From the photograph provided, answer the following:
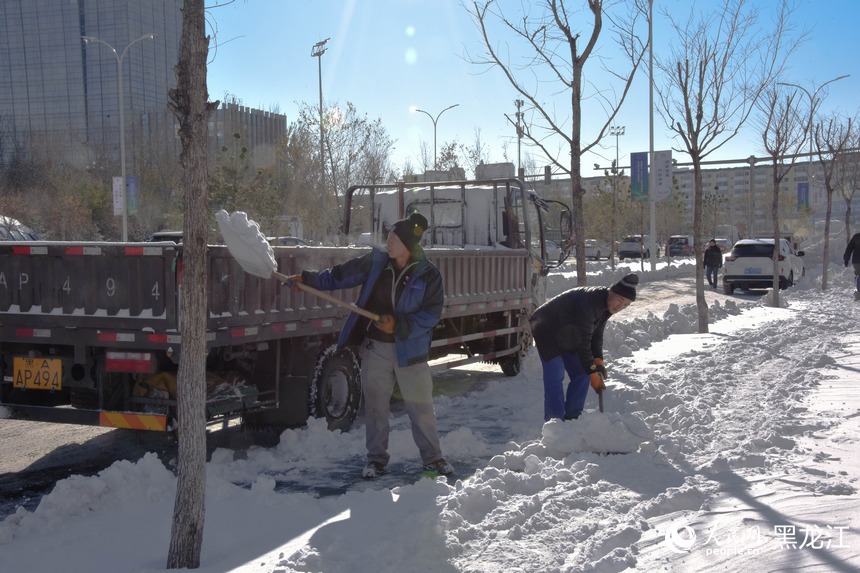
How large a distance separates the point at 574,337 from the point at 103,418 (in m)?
3.75

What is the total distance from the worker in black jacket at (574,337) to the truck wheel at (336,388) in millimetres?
1881

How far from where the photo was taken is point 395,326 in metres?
6.08

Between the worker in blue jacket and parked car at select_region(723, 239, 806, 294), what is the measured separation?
2261 centimetres

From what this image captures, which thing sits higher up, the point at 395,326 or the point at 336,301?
the point at 336,301

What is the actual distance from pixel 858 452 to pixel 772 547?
2205 mm

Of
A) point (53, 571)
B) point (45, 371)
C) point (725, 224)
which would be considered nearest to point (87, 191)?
point (45, 371)

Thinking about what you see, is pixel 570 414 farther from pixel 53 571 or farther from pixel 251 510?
pixel 53 571

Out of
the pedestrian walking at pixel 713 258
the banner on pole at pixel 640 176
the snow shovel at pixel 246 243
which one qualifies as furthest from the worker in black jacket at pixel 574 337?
the banner on pole at pixel 640 176

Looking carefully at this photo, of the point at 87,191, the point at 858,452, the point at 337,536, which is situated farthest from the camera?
the point at 87,191

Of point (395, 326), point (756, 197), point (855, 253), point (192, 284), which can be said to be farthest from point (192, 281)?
point (756, 197)

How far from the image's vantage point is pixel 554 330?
23.0 ft

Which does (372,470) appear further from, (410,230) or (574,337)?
(574,337)

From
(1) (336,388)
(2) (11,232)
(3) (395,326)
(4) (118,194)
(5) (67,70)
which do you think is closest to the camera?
(3) (395,326)

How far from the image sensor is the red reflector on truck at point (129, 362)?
6.23 metres
